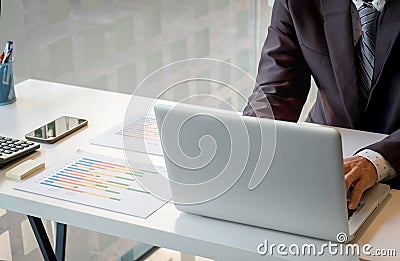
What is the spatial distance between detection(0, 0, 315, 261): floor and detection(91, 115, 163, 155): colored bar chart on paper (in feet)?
1.86

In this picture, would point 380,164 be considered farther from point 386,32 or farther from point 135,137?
point 135,137

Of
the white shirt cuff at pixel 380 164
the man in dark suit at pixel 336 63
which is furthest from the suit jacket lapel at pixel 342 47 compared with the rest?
the white shirt cuff at pixel 380 164

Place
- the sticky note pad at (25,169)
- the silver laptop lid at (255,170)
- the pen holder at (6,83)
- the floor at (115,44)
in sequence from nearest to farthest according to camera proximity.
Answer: the silver laptop lid at (255,170) < the sticky note pad at (25,169) < the pen holder at (6,83) < the floor at (115,44)

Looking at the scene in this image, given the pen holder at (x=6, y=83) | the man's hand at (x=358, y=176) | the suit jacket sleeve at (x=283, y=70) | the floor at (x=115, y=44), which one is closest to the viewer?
the man's hand at (x=358, y=176)

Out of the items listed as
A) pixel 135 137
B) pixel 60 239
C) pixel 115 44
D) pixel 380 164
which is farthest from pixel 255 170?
pixel 115 44

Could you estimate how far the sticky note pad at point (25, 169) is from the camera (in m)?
1.71

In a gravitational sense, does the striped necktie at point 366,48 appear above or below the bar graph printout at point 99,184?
above

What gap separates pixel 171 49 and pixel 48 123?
74.3 inches

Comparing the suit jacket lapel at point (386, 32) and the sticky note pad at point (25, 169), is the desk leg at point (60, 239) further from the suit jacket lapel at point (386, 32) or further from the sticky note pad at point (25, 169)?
the suit jacket lapel at point (386, 32)

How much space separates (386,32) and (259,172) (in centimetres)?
64

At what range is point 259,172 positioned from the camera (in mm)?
1354

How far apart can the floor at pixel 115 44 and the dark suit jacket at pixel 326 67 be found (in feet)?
1.56

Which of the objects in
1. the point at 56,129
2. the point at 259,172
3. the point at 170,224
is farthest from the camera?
the point at 56,129

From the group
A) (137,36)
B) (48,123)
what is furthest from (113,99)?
(137,36)
